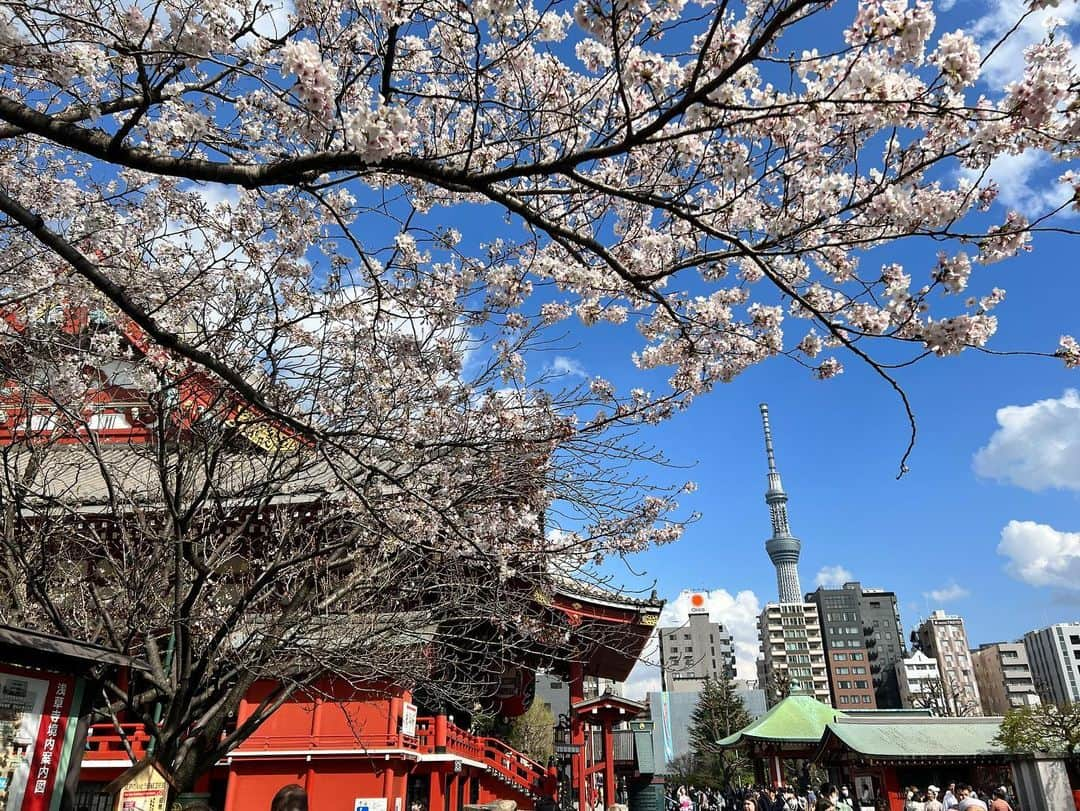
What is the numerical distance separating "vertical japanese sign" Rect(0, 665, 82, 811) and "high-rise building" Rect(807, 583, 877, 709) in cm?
9382

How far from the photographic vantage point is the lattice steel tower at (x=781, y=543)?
128m

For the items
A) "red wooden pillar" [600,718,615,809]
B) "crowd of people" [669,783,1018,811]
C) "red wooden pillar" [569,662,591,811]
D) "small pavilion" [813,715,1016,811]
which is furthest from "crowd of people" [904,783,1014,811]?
"red wooden pillar" [569,662,591,811]

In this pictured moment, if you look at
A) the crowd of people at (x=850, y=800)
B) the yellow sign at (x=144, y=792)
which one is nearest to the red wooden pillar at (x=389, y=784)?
the crowd of people at (x=850, y=800)

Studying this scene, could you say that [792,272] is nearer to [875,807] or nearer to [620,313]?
[620,313]

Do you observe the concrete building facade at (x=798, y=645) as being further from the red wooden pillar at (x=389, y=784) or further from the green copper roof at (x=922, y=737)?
the red wooden pillar at (x=389, y=784)

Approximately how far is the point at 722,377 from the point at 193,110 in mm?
4317

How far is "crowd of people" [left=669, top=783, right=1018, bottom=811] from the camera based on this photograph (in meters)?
8.40

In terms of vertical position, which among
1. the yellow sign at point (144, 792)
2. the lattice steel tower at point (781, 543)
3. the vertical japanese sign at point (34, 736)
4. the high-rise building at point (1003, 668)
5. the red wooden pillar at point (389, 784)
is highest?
the lattice steel tower at point (781, 543)

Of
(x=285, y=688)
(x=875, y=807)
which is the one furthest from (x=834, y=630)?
(x=285, y=688)

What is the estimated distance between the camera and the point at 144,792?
417cm

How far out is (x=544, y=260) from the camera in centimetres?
540

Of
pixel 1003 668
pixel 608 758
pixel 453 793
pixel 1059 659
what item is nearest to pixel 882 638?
pixel 1003 668

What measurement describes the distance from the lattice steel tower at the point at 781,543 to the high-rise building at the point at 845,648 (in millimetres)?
36785

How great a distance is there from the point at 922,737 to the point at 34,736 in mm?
22535
